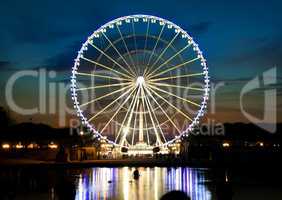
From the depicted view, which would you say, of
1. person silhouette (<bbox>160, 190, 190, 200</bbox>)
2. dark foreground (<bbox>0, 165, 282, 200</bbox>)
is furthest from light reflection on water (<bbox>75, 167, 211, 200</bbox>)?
person silhouette (<bbox>160, 190, 190, 200</bbox>)

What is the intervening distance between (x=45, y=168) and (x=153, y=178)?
10.4 meters

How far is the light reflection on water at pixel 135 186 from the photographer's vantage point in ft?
105

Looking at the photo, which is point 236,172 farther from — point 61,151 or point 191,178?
point 61,151

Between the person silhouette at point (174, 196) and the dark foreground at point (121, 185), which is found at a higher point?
the person silhouette at point (174, 196)

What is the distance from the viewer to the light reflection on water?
32.1m

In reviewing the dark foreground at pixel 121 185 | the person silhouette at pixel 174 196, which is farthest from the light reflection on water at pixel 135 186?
the person silhouette at pixel 174 196

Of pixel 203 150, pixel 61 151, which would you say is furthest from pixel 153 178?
pixel 203 150

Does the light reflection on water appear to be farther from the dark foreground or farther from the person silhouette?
the person silhouette

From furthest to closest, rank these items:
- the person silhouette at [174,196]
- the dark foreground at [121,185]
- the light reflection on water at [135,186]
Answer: the light reflection on water at [135,186] < the dark foreground at [121,185] < the person silhouette at [174,196]

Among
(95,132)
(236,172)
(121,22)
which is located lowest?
(236,172)

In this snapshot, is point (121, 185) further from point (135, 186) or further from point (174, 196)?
point (174, 196)

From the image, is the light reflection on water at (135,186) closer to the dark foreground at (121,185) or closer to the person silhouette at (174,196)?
the dark foreground at (121,185)

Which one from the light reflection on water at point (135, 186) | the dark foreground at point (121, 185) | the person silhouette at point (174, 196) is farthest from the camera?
the light reflection on water at point (135, 186)

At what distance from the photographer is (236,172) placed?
5225cm
